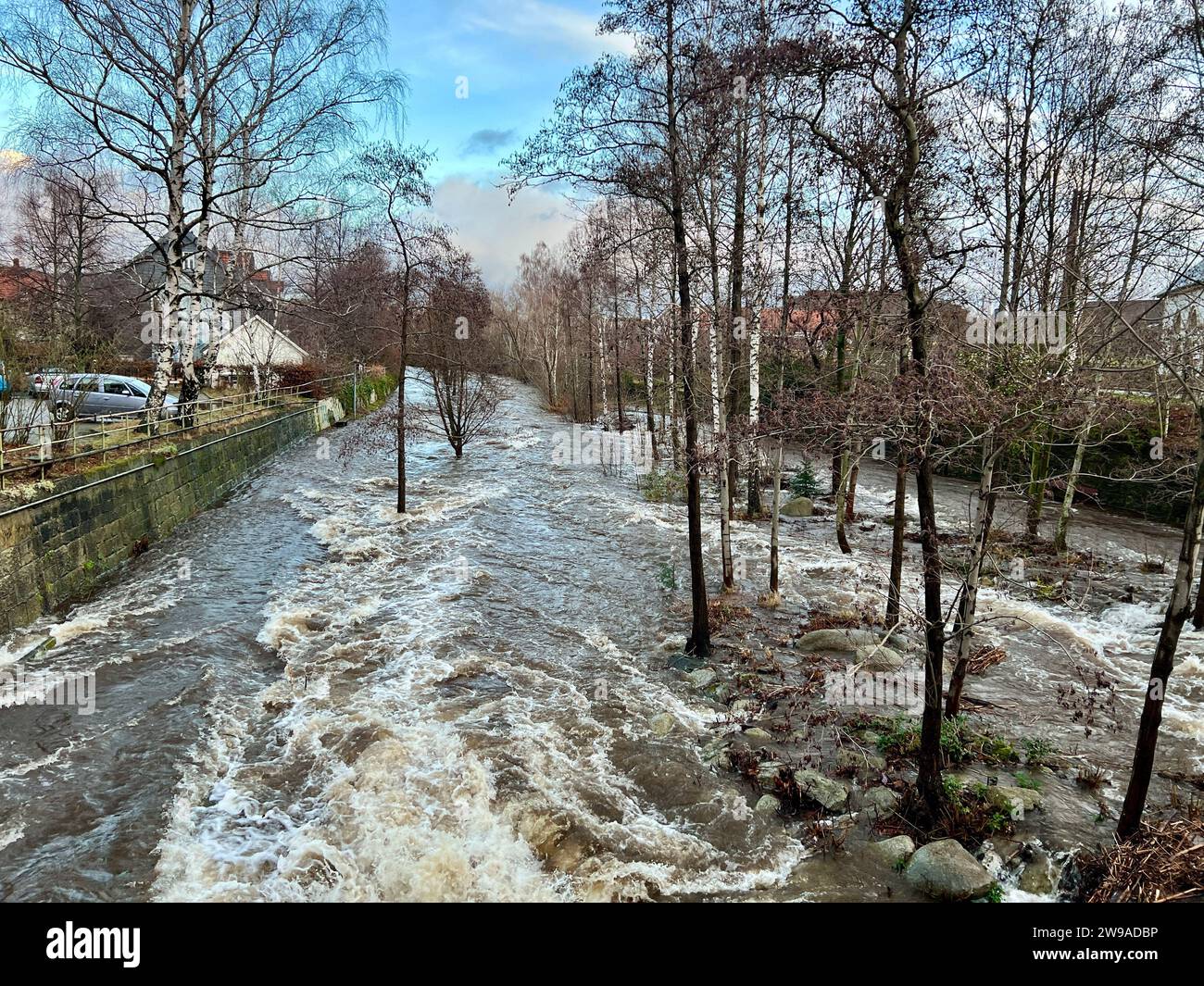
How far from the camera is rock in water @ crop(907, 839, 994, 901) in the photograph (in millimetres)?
4695

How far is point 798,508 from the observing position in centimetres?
1783

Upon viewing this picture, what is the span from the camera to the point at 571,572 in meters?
12.7

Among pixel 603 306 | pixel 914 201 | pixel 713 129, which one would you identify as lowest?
pixel 914 201

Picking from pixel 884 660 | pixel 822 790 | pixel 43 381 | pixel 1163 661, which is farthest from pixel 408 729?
pixel 43 381

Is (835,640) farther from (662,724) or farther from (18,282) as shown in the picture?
(18,282)

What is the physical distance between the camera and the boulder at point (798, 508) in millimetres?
17750

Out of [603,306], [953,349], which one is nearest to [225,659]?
[953,349]

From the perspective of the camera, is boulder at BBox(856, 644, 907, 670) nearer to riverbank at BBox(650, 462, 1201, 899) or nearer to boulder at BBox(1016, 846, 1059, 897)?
riverbank at BBox(650, 462, 1201, 899)

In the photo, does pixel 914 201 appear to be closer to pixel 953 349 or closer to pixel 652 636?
pixel 953 349

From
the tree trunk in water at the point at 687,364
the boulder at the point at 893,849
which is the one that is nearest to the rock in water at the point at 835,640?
the tree trunk in water at the point at 687,364

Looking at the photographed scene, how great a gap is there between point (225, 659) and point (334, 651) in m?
1.34

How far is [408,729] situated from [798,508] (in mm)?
13295

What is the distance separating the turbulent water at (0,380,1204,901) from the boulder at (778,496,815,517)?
3918 millimetres

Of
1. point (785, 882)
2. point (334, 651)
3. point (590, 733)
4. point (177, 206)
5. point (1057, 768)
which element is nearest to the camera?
point (785, 882)
